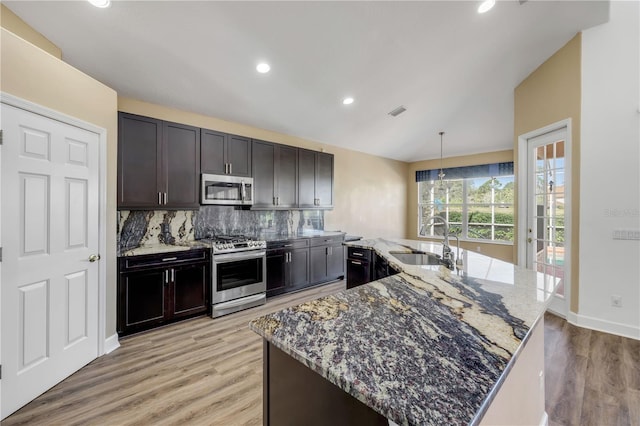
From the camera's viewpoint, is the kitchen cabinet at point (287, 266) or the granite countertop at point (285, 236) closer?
the kitchen cabinet at point (287, 266)

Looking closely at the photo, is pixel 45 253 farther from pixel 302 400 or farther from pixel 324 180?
pixel 324 180

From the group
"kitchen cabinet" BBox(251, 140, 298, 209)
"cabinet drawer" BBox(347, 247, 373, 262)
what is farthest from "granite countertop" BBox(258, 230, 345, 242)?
"cabinet drawer" BBox(347, 247, 373, 262)

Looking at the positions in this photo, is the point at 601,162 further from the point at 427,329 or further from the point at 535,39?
the point at 427,329

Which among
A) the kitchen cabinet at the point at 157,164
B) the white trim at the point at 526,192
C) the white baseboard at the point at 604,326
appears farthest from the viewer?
the white trim at the point at 526,192

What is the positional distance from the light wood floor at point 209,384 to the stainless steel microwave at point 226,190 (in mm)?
1601

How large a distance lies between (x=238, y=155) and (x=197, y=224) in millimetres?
1113

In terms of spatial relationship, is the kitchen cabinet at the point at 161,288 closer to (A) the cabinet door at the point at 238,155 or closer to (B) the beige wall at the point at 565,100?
(A) the cabinet door at the point at 238,155

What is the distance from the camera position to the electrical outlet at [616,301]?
2.85 m

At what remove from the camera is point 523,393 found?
121cm

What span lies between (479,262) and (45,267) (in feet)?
10.6

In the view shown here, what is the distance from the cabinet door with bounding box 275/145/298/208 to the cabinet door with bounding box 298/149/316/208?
0.09m

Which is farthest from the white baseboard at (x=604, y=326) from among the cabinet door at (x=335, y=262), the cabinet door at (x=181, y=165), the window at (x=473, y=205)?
the cabinet door at (x=181, y=165)

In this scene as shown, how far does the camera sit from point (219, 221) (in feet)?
13.0

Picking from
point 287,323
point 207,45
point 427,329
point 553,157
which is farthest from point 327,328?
point 553,157
